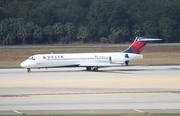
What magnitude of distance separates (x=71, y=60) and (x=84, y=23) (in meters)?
60.2

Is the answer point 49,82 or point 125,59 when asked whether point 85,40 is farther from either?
point 49,82

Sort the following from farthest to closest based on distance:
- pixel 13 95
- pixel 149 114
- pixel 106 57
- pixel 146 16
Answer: pixel 146 16 < pixel 106 57 < pixel 13 95 < pixel 149 114

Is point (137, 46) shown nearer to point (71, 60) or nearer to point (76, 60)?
point (76, 60)

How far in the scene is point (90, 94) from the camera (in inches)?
1201

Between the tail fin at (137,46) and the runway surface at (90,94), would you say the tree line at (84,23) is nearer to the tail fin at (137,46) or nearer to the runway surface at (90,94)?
the tail fin at (137,46)

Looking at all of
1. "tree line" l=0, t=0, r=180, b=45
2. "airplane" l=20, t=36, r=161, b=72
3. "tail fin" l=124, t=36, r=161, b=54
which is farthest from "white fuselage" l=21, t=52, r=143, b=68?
"tree line" l=0, t=0, r=180, b=45

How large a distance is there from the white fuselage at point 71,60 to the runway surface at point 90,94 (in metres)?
5.86

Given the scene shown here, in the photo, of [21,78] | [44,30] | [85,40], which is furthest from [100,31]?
[21,78]

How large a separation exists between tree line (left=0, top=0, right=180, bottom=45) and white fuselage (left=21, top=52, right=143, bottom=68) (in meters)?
45.0

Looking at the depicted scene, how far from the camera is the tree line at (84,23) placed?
97.6m

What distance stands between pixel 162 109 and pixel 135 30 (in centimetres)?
7946

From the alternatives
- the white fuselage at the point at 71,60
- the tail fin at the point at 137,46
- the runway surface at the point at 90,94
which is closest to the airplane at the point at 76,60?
the white fuselage at the point at 71,60

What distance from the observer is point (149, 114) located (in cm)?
2202

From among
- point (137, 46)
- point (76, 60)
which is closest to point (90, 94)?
point (76, 60)
